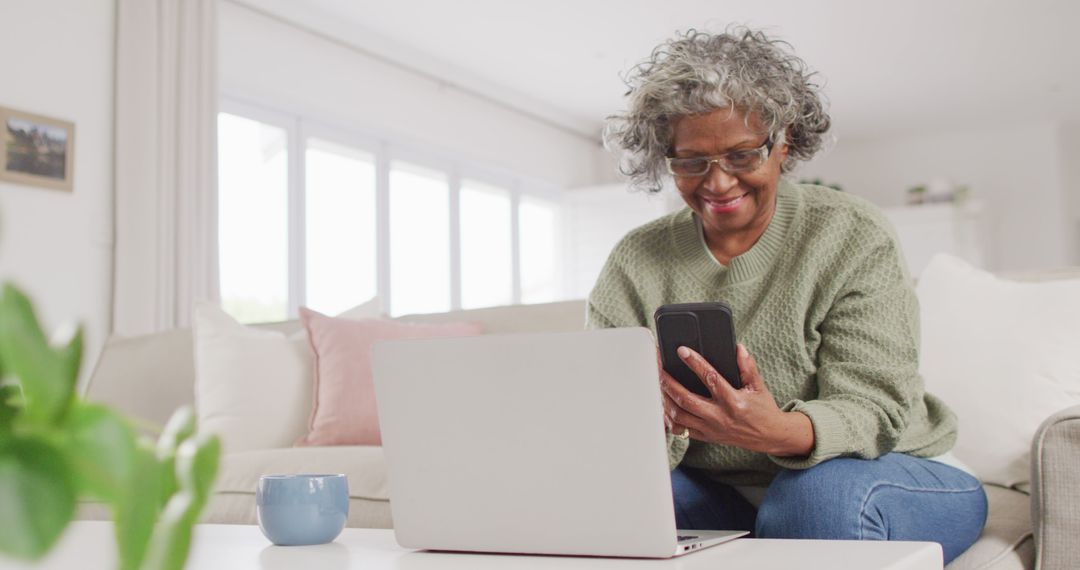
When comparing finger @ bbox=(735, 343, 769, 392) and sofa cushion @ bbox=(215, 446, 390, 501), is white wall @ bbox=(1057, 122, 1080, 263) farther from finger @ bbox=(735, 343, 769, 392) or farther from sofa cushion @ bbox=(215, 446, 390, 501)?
finger @ bbox=(735, 343, 769, 392)

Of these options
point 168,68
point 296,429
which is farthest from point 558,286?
point 296,429

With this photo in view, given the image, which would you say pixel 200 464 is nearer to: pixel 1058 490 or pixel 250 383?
pixel 1058 490

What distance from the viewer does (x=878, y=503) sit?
129 centimetres

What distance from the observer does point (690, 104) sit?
5.17 ft

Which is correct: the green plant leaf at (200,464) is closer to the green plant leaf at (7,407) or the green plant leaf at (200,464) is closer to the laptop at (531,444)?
the green plant leaf at (7,407)

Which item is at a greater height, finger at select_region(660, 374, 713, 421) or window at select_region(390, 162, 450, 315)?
window at select_region(390, 162, 450, 315)

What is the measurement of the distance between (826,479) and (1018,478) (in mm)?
672

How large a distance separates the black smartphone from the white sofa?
0.45 metres

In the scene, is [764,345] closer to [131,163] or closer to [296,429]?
[296,429]

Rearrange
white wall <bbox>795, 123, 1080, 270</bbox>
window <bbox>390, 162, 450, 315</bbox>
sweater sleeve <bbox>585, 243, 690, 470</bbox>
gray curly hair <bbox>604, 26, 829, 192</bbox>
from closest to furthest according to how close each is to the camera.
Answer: gray curly hair <bbox>604, 26, 829, 192</bbox>, sweater sleeve <bbox>585, 243, 690, 470</bbox>, window <bbox>390, 162, 450, 315</bbox>, white wall <bbox>795, 123, 1080, 270</bbox>

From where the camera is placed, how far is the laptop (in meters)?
0.97

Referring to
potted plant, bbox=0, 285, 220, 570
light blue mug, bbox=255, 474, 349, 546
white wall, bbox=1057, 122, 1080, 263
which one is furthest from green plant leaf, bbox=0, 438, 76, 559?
white wall, bbox=1057, 122, 1080, 263

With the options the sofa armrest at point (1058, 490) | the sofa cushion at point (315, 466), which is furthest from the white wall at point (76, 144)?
the sofa armrest at point (1058, 490)

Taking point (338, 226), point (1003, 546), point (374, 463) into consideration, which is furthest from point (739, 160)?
point (338, 226)
